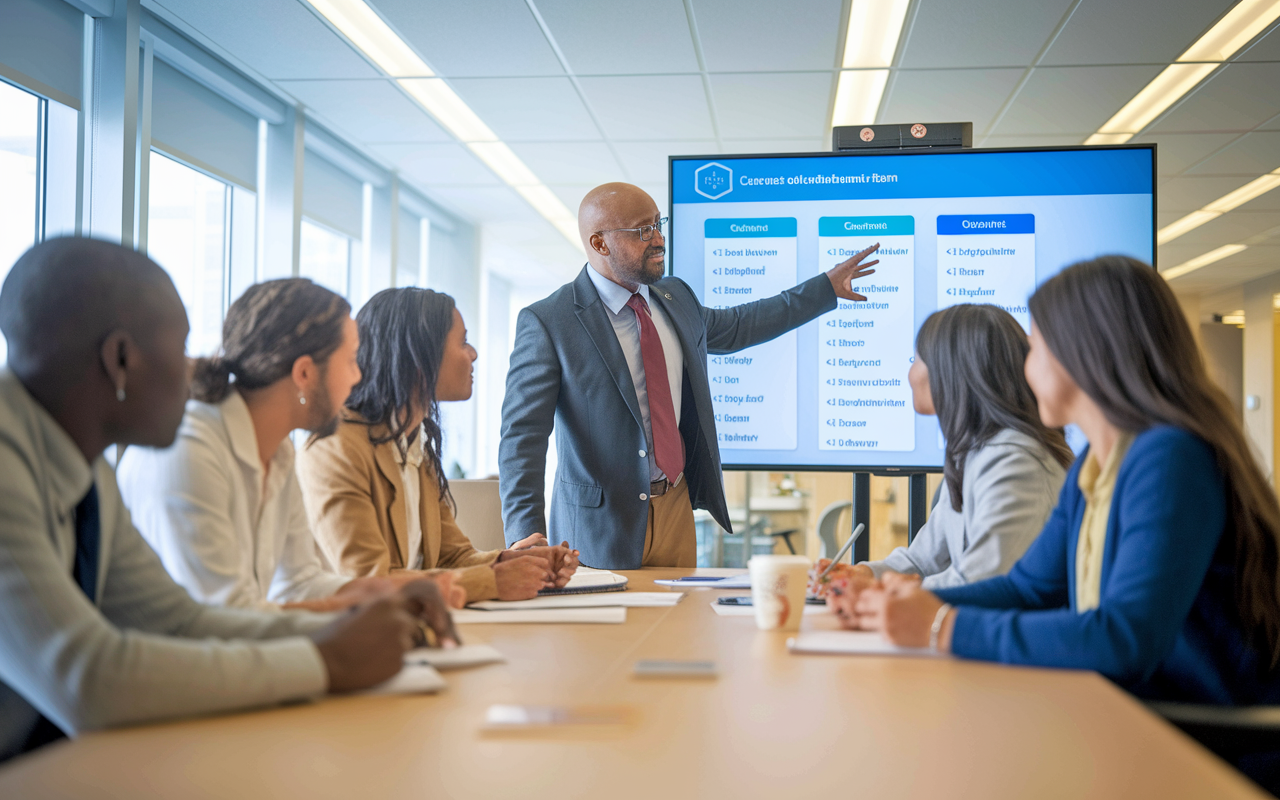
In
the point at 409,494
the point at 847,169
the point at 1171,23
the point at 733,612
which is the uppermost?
the point at 1171,23

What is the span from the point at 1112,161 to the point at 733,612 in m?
2.21

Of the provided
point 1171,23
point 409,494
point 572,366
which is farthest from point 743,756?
point 1171,23

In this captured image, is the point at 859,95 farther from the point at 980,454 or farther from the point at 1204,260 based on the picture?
the point at 1204,260

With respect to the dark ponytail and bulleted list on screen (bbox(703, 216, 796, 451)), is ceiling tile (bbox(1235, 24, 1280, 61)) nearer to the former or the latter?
bulleted list on screen (bbox(703, 216, 796, 451))

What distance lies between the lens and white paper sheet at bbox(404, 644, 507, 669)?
1.06m

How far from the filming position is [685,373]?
2.67 metres

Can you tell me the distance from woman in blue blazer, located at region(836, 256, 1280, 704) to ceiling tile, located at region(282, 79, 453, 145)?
13.7 feet

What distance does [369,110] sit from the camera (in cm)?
507

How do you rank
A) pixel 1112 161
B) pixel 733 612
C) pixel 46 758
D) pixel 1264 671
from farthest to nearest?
pixel 1112 161, pixel 733 612, pixel 1264 671, pixel 46 758

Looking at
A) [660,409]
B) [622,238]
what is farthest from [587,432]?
[622,238]

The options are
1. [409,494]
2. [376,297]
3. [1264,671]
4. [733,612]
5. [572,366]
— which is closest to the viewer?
[1264,671]

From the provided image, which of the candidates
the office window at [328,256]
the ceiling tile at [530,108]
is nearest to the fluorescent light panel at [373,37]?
the ceiling tile at [530,108]

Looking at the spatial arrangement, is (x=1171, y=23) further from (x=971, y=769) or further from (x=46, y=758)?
(x=46, y=758)

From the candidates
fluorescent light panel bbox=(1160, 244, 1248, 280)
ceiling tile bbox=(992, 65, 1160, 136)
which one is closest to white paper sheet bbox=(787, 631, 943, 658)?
ceiling tile bbox=(992, 65, 1160, 136)
